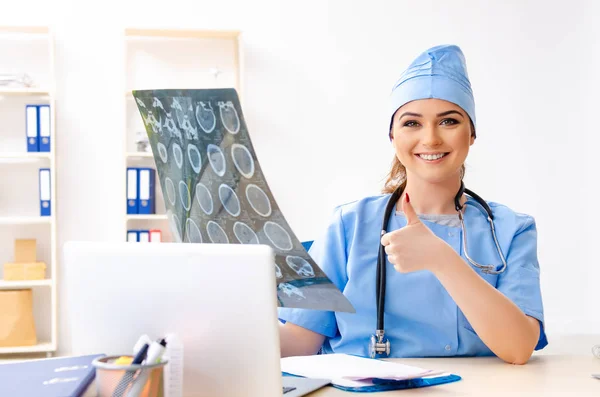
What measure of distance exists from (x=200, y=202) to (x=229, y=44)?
11.8ft

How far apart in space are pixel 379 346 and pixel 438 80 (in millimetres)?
542

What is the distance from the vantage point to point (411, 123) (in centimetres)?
156

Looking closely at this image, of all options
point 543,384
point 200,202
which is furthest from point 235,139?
point 543,384

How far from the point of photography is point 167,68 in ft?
15.1

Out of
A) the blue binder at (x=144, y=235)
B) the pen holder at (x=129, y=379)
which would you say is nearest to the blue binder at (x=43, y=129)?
the blue binder at (x=144, y=235)

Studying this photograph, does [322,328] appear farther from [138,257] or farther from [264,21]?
[264,21]

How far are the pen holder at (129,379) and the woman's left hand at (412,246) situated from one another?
525 millimetres

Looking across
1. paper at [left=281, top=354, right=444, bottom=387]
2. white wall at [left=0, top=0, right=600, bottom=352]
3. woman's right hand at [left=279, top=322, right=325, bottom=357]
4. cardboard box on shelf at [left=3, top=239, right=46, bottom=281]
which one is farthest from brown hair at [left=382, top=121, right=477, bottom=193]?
cardboard box on shelf at [left=3, top=239, right=46, bottom=281]

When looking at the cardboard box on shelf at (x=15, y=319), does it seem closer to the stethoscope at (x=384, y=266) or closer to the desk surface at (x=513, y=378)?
the stethoscope at (x=384, y=266)

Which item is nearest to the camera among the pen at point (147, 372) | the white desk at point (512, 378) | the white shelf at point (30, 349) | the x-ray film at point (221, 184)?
the pen at point (147, 372)

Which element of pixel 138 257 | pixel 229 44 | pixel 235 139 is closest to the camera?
pixel 138 257

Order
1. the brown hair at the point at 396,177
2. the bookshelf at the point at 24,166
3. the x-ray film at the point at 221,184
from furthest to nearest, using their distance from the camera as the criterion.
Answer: the bookshelf at the point at 24,166
the brown hair at the point at 396,177
the x-ray film at the point at 221,184

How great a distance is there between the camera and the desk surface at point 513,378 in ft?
3.71

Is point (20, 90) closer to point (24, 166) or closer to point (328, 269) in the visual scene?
point (24, 166)
